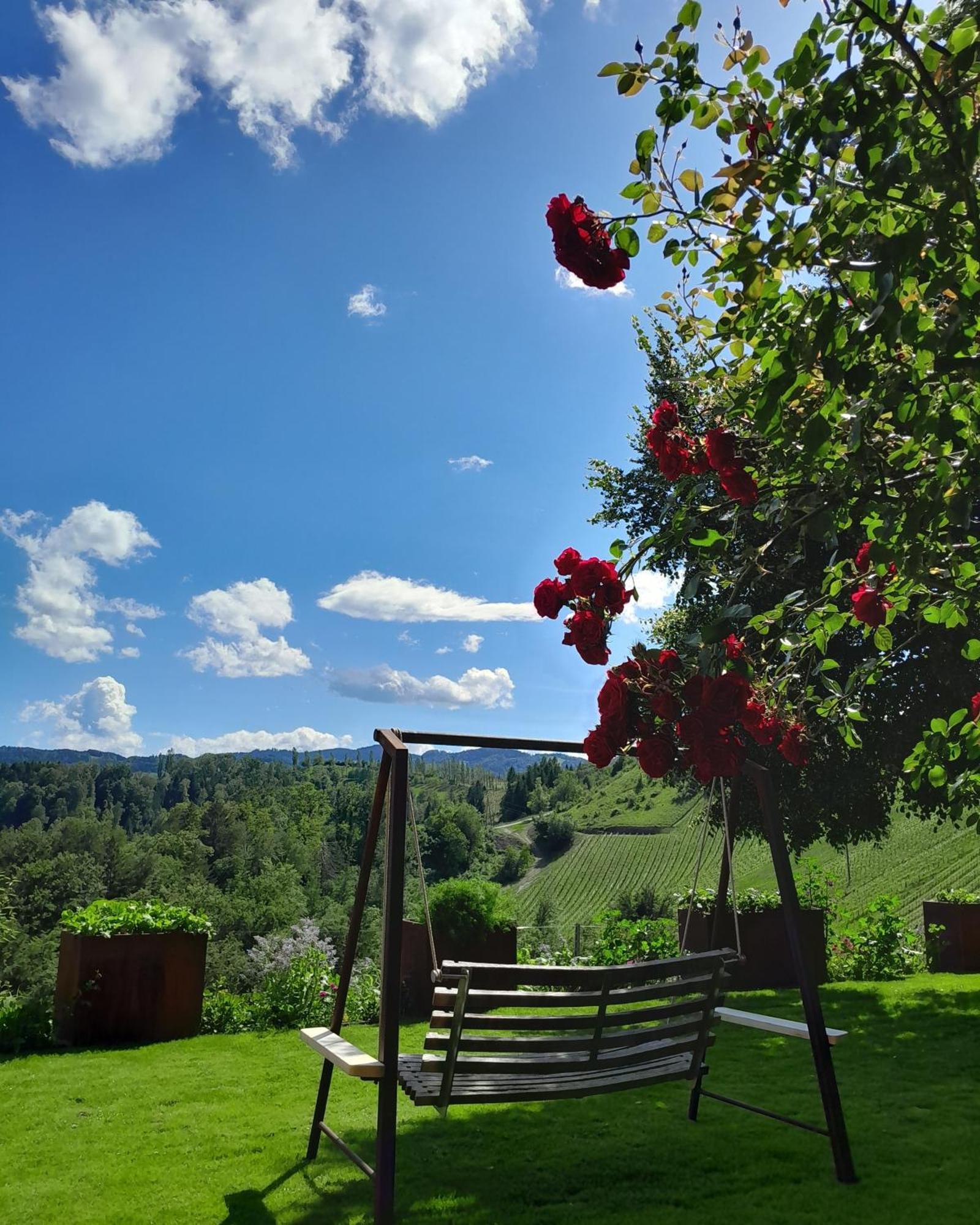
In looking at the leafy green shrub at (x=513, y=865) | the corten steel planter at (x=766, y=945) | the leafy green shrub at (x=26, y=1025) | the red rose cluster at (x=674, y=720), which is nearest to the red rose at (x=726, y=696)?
the red rose cluster at (x=674, y=720)

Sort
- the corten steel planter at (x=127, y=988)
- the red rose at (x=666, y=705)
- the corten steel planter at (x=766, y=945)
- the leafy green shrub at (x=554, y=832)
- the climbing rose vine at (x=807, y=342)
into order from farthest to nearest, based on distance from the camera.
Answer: the leafy green shrub at (x=554, y=832) → the corten steel planter at (x=766, y=945) → the corten steel planter at (x=127, y=988) → the red rose at (x=666, y=705) → the climbing rose vine at (x=807, y=342)

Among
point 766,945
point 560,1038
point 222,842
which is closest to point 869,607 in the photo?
point 560,1038

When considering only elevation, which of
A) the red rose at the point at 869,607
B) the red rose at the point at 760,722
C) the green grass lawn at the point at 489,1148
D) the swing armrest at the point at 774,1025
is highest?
the red rose at the point at 869,607

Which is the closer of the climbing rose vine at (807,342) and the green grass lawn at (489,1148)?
the climbing rose vine at (807,342)

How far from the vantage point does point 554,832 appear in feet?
313

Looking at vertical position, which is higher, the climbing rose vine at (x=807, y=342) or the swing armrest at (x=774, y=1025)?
the climbing rose vine at (x=807, y=342)

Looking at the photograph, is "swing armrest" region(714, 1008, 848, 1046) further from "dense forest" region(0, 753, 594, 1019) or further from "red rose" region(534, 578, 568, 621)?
"dense forest" region(0, 753, 594, 1019)

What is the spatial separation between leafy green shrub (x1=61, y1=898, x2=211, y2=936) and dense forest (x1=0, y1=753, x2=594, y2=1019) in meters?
16.5

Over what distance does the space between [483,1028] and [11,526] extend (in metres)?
141

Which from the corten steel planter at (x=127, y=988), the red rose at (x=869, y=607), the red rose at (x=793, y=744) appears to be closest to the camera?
the red rose at (x=869, y=607)

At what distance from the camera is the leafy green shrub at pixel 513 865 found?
300ft

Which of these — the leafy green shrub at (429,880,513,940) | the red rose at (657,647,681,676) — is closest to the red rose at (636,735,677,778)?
the red rose at (657,647,681,676)

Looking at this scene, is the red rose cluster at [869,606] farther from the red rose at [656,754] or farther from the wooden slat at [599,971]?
the wooden slat at [599,971]

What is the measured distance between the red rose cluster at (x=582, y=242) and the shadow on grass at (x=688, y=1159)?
10.8ft
